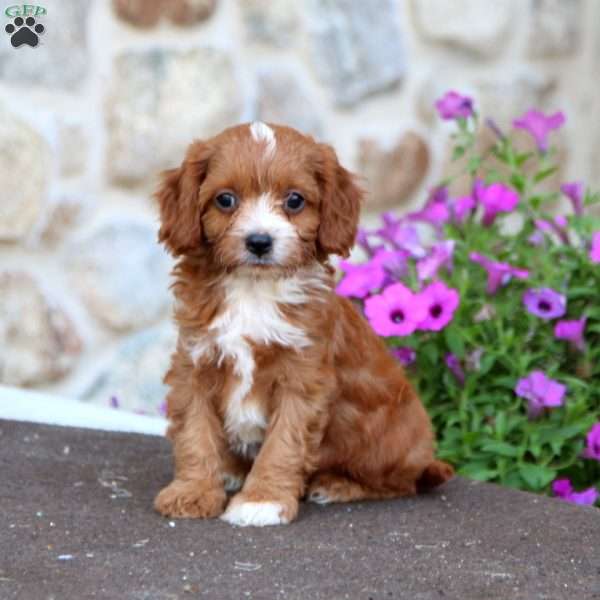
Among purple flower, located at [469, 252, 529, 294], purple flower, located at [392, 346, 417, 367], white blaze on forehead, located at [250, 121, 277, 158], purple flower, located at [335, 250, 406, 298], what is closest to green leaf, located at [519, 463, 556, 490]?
purple flower, located at [392, 346, 417, 367]

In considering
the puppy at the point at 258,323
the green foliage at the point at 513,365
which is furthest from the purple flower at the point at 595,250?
the puppy at the point at 258,323

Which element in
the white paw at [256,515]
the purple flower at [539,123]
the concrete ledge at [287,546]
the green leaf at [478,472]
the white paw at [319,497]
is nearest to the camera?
the concrete ledge at [287,546]

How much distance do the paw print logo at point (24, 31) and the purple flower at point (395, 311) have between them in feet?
6.51

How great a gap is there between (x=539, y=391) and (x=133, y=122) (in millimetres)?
2323

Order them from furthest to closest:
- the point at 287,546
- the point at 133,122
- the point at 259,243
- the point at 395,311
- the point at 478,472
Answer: the point at 133,122 < the point at 395,311 < the point at 478,472 < the point at 259,243 < the point at 287,546

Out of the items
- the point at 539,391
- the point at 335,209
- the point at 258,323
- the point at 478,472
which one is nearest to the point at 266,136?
the point at 335,209

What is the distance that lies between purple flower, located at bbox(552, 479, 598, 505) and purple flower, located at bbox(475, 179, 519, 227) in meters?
1.22

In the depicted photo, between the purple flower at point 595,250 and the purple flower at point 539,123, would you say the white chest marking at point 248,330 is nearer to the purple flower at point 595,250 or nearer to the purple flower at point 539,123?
the purple flower at point 595,250

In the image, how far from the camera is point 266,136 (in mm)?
3980

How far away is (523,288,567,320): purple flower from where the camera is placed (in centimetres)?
507

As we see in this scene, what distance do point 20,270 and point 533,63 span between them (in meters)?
3.04

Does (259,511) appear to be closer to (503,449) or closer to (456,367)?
(503,449)

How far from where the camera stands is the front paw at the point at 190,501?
400cm

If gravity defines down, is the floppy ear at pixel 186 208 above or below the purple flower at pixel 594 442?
above
